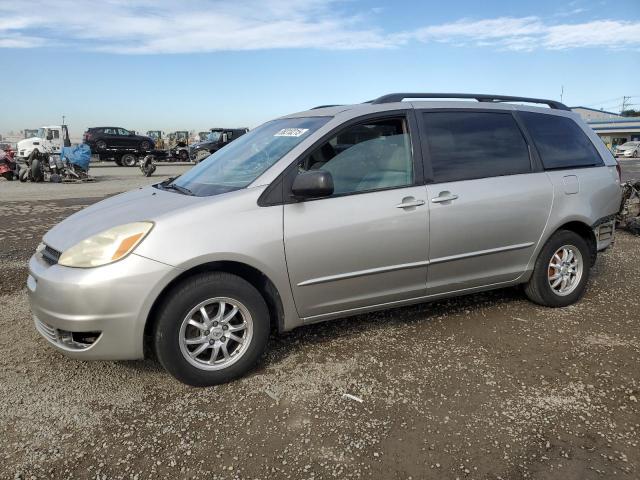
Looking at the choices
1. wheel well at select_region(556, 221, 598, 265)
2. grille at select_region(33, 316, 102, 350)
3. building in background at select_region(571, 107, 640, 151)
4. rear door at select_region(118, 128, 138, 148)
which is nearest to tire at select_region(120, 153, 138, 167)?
rear door at select_region(118, 128, 138, 148)

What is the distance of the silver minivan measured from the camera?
288 centimetres

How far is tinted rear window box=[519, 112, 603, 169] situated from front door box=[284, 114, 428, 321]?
1.31 metres

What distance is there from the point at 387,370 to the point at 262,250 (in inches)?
45.4

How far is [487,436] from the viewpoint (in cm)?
261

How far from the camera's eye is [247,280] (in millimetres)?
3195

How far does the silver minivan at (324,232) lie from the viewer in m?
2.88

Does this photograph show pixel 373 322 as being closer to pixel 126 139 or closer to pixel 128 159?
pixel 126 139

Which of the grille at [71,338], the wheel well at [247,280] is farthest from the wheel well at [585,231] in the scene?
the grille at [71,338]

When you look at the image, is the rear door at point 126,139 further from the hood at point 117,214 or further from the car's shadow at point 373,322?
the car's shadow at point 373,322

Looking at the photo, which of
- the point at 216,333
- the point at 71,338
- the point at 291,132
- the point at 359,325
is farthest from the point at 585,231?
the point at 71,338

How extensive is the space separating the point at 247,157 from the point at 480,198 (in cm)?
177

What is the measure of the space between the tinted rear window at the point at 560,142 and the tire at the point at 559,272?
2.05 feet

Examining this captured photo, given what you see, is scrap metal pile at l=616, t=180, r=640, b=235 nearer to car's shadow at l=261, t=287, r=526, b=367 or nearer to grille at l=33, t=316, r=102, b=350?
car's shadow at l=261, t=287, r=526, b=367

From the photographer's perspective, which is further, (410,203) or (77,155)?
(77,155)
